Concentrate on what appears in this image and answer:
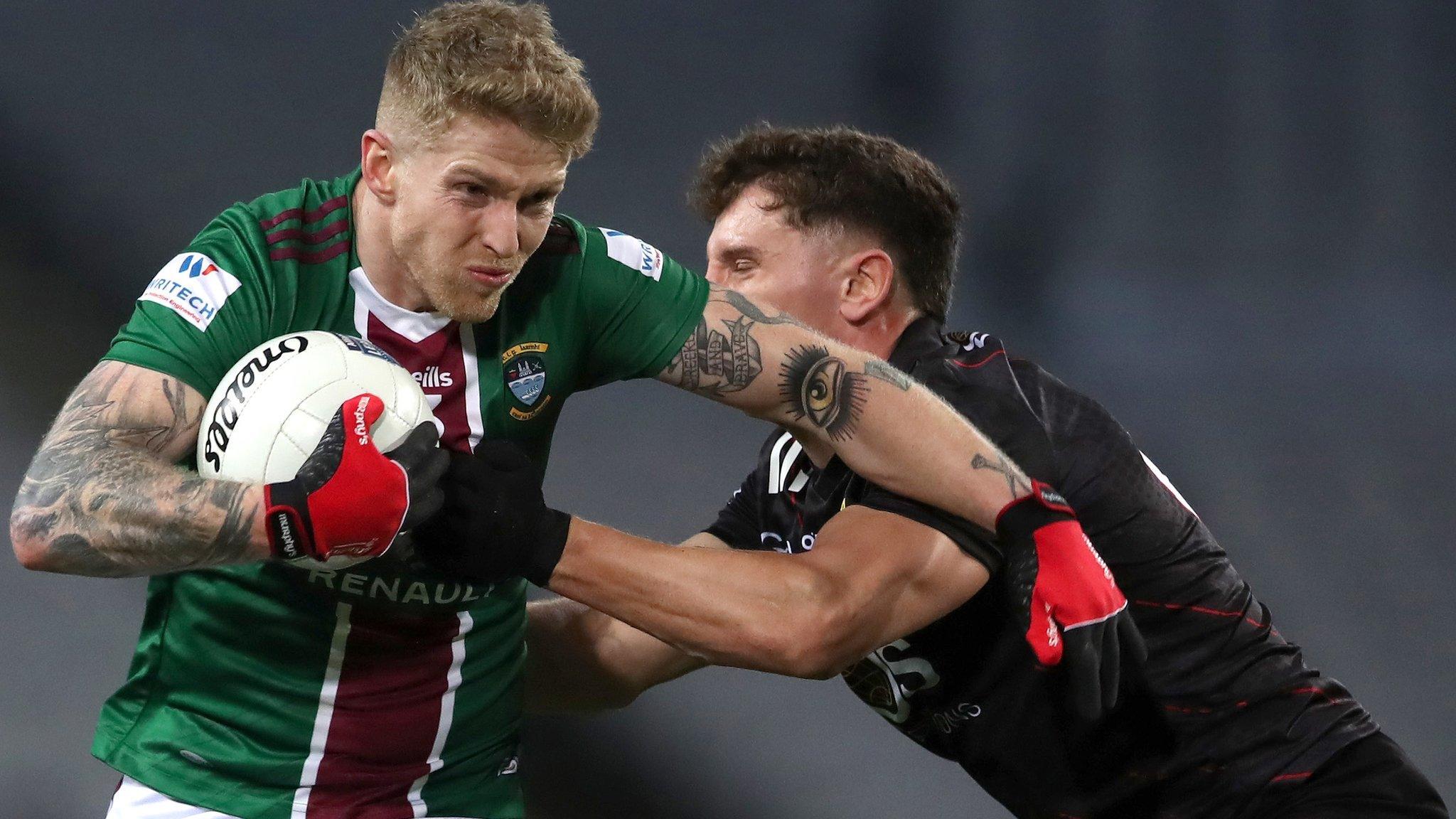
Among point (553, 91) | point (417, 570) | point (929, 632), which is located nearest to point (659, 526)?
point (929, 632)

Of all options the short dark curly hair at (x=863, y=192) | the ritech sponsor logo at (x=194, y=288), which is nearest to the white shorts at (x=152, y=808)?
the ritech sponsor logo at (x=194, y=288)

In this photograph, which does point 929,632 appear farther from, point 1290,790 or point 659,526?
point 659,526

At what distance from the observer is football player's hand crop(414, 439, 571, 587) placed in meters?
1.94

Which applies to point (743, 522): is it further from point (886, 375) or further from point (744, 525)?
point (886, 375)

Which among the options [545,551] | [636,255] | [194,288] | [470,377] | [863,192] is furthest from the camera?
[863,192]

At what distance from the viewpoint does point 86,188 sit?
14.3 feet

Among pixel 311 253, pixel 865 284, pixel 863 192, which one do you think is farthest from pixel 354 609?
pixel 863 192

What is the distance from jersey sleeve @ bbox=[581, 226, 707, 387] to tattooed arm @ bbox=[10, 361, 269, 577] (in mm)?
664

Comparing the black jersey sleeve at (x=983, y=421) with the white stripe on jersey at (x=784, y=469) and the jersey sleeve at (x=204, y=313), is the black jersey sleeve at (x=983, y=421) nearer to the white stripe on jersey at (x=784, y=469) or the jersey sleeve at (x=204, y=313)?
the white stripe on jersey at (x=784, y=469)

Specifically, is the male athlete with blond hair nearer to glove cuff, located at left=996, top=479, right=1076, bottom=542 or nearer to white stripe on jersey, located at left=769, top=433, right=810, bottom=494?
glove cuff, located at left=996, top=479, right=1076, bottom=542

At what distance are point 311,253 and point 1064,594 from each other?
1285 millimetres

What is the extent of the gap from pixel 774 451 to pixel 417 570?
89cm

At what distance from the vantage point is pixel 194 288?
1909 millimetres

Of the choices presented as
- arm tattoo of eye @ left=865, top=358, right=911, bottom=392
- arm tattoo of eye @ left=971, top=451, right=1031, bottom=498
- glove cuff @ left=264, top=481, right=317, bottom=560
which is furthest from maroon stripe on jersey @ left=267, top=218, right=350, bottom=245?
arm tattoo of eye @ left=971, top=451, right=1031, bottom=498
